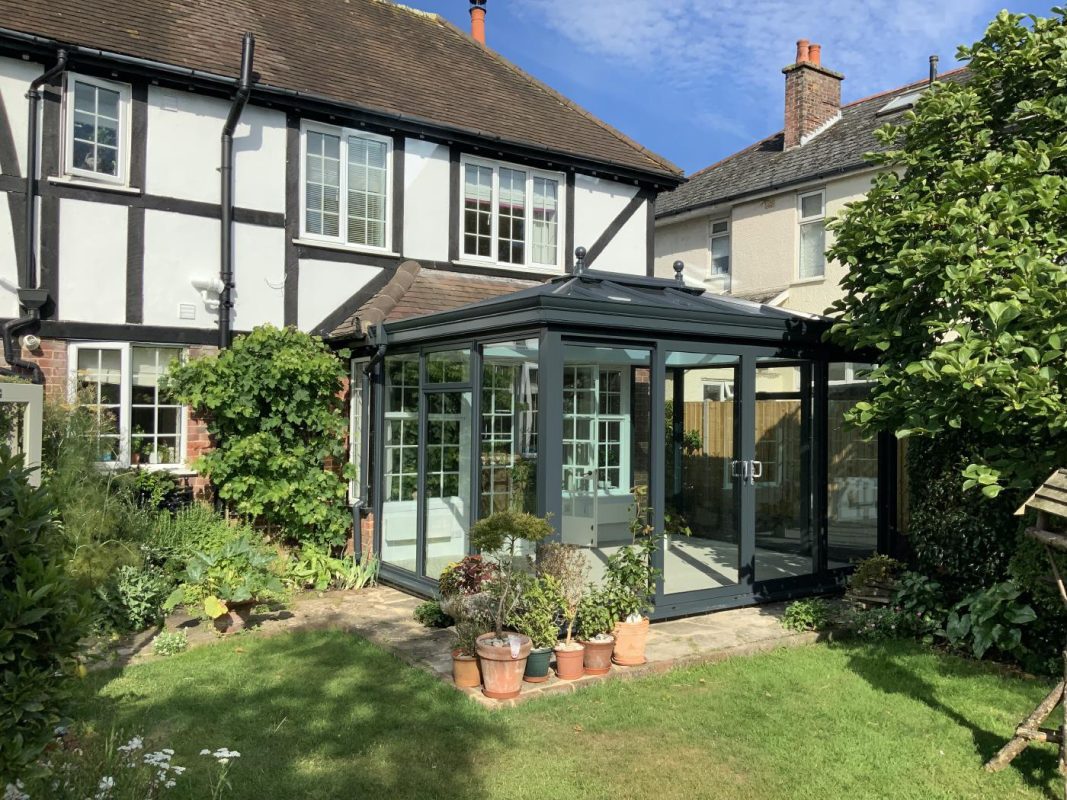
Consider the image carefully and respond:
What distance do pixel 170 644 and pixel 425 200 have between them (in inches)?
249

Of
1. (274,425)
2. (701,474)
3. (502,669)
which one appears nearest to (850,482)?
(701,474)

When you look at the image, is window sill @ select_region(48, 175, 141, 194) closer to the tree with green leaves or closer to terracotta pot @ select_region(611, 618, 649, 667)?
terracotta pot @ select_region(611, 618, 649, 667)

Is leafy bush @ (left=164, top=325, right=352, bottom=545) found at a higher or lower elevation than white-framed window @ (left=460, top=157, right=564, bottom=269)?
lower

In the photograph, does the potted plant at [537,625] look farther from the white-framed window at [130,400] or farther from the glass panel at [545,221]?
the glass panel at [545,221]

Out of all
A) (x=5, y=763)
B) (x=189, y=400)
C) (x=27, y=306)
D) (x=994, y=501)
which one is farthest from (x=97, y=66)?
(x=994, y=501)

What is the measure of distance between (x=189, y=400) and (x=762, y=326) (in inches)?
229

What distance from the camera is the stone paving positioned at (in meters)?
6.02

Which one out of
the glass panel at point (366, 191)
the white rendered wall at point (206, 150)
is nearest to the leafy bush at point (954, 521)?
the glass panel at point (366, 191)

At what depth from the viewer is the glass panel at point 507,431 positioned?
741 cm

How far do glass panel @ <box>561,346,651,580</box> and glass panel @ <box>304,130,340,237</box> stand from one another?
374cm

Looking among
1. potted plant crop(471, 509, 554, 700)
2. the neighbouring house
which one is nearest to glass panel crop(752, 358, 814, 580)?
potted plant crop(471, 509, 554, 700)

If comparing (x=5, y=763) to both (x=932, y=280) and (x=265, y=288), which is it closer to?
(x=932, y=280)

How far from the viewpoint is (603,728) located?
197 inches

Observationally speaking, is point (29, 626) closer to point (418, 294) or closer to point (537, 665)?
point (537, 665)
